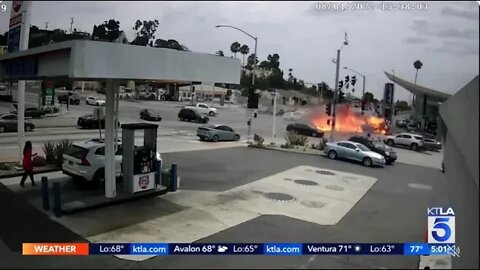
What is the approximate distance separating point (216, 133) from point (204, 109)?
3.42 metres

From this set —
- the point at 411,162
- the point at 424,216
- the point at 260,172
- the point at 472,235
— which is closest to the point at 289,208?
the point at 424,216

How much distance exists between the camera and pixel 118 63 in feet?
22.9

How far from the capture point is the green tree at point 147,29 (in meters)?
8.58

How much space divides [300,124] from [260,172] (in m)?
17.9

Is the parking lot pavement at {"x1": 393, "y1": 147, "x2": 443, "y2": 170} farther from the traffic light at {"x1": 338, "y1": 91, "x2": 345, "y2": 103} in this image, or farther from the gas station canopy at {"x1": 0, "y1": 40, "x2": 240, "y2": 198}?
the gas station canopy at {"x1": 0, "y1": 40, "x2": 240, "y2": 198}

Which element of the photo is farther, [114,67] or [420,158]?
[420,158]

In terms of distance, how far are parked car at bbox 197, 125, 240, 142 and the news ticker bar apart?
1825 cm

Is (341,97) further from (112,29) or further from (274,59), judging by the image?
(112,29)

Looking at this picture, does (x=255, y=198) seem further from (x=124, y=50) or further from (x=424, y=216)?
(x=124, y=50)

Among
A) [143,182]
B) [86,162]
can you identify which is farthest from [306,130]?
[86,162]

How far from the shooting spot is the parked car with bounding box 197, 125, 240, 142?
24.9m

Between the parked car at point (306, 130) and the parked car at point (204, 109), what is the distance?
20.9 ft

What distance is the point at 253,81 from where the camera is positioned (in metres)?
20.6

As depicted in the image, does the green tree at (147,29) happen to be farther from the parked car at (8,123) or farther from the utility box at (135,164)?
the parked car at (8,123)
